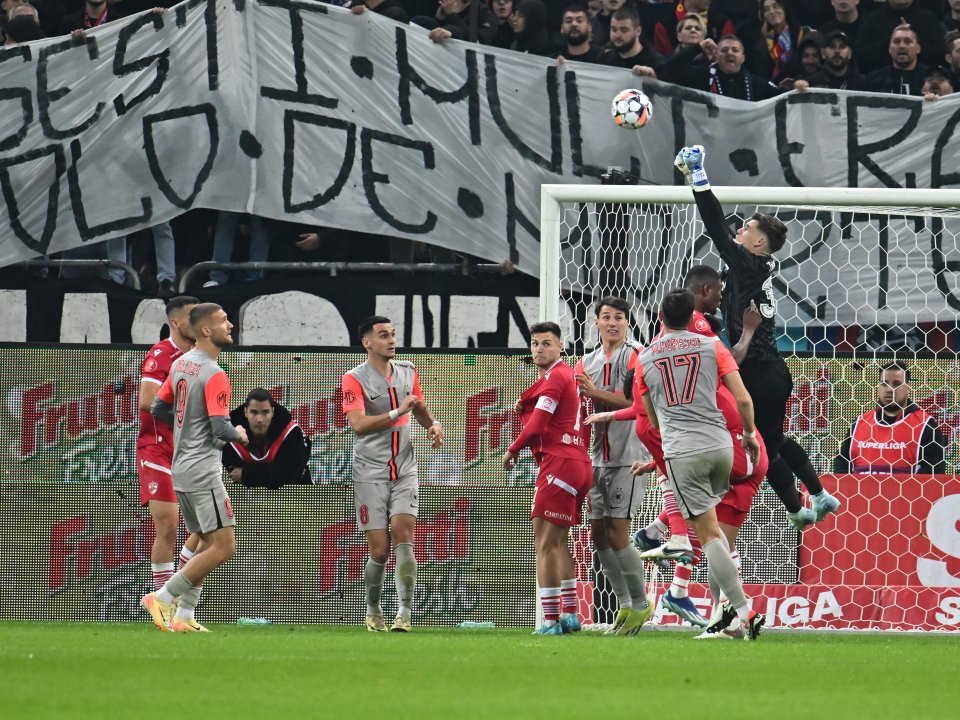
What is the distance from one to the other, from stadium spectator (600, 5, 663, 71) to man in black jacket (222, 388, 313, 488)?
453 cm

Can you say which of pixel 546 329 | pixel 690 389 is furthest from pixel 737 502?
pixel 546 329

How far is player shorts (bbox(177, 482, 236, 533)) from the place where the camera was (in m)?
9.42

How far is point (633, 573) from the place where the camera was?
9.92 meters

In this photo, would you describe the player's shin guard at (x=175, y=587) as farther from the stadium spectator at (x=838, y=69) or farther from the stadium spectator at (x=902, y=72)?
the stadium spectator at (x=902, y=72)

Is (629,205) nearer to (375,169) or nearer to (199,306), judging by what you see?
(375,169)

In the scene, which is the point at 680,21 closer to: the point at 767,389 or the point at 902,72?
the point at 902,72

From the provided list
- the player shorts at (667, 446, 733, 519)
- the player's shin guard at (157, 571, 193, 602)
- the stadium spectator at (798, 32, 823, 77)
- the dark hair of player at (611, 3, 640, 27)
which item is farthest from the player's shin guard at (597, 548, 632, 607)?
the stadium spectator at (798, 32, 823, 77)

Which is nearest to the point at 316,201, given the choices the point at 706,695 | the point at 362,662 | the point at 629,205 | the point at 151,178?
the point at 151,178

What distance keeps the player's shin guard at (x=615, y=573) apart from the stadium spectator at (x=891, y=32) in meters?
6.51

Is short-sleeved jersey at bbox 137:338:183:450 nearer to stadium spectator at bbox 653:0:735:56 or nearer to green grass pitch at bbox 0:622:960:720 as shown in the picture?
green grass pitch at bbox 0:622:960:720

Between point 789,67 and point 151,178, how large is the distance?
6.03m

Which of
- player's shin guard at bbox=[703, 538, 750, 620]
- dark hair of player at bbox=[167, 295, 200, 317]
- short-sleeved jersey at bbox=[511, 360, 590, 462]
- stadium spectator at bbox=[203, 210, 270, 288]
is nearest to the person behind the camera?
player's shin guard at bbox=[703, 538, 750, 620]

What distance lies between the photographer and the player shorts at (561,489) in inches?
387

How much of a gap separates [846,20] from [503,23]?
11.1 ft
